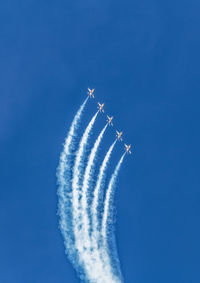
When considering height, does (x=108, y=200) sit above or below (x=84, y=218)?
above

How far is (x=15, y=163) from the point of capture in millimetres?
62688

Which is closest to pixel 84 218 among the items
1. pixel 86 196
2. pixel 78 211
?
pixel 78 211

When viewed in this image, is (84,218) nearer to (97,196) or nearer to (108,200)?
(97,196)

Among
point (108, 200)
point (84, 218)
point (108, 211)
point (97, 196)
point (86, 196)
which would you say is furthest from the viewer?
point (108, 200)

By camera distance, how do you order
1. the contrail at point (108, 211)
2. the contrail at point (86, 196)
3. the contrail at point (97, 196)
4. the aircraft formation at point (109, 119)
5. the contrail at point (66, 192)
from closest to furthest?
1. the contrail at point (86, 196)
2. the contrail at point (97, 196)
3. the contrail at point (108, 211)
4. the contrail at point (66, 192)
5. the aircraft formation at point (109, 119)

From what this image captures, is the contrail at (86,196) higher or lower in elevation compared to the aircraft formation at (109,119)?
lower

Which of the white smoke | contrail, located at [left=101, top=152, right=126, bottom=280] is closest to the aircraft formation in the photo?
contrail, located at [left=101, top=152, right=126, bottom=280]

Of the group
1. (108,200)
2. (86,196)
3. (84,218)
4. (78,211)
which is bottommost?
(84,218)

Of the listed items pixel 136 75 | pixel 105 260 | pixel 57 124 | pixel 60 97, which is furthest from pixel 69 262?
pixel 136 75

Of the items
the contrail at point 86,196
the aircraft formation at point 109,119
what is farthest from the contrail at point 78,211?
the aircraft formation at point 109,119

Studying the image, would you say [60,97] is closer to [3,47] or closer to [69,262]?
[3,47]

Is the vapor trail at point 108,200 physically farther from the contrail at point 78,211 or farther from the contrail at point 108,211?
the contrail at point 78,211

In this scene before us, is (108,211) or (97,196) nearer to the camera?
(97,196)

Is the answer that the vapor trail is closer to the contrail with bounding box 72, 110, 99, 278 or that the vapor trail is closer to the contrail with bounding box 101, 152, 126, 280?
the contrail with bounding box 101, 152, 126, 280
